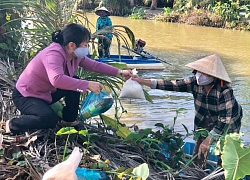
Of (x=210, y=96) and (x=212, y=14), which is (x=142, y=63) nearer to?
(x=210, y=96)

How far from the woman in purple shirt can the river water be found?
3.87 ft

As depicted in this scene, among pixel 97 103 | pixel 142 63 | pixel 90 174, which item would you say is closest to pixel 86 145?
pixel 97 103

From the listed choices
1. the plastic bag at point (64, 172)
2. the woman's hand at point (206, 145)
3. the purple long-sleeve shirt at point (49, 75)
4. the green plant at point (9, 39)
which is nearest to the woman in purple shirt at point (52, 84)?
the purple long-sleeve shirt at point (49, 75)

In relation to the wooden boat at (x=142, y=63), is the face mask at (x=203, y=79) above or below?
above

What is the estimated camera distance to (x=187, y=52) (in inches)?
492

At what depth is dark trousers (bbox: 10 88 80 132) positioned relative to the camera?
2816 millimetres

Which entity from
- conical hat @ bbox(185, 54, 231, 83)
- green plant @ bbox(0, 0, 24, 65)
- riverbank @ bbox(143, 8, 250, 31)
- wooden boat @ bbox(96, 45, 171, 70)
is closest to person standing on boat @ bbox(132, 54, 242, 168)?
conical hat @ bbox(185, 54, 231, 83)

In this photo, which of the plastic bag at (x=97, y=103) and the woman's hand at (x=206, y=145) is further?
the woman's hand at (x=206, y=145)

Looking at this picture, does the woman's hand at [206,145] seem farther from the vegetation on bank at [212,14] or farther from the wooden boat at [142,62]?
the vegetation on bank at [212,14]

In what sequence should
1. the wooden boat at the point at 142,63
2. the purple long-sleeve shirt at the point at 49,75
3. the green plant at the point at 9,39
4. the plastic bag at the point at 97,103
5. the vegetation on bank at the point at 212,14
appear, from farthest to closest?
the vegetation on bank at the point at 212,14
the wooden boat at the point at 142,63
the green plant at the point at 9,39
the plastic bag at the point at 97,103
the purple long-sleeve shirt at the point at 49,75

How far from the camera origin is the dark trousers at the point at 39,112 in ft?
9.24

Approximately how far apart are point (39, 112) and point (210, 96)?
55.1 inches

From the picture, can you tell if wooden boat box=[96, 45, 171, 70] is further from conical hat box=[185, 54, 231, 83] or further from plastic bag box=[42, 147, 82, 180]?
plastic bag box=[42, 147, 82, 180]

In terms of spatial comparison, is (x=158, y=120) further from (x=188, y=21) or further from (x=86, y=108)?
A: (x=188, y=21)
